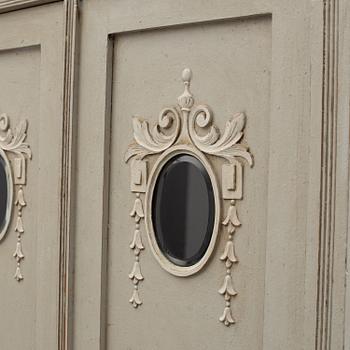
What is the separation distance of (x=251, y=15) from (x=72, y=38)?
340 mm

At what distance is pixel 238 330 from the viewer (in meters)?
0.89

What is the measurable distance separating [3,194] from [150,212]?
1.22ft

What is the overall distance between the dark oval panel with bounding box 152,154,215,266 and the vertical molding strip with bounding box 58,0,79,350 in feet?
0.56

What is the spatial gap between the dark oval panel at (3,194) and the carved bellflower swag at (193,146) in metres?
0.31

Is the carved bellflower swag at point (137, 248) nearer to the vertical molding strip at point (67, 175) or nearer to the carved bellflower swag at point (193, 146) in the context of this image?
the carved bellflower swag at point (193, 146)

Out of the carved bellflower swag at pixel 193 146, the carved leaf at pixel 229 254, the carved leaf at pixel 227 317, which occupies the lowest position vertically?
the carved leaf at pixel 227 317

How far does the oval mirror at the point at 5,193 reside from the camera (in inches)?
48.0

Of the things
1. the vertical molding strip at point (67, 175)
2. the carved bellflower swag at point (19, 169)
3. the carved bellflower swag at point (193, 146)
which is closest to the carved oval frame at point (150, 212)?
the carved bellflower swag at point (193, 146)

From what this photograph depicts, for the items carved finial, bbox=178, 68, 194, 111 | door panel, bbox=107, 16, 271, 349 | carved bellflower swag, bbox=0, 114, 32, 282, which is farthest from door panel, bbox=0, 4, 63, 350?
carved finial, bbox=178, 68, 194, 111

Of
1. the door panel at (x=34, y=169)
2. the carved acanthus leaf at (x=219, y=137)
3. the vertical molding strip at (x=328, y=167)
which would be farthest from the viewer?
the door panel at (x=34, y=169)

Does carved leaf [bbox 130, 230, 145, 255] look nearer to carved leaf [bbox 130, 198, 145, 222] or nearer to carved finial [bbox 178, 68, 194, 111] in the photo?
carved leaf [bbox 130, 198, 145, 222]

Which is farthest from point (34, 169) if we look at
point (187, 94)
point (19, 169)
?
point (187, 94)

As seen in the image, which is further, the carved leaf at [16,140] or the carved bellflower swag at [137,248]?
the carved leaf at [16,140]

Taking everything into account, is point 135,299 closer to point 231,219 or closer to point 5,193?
point 231,219
